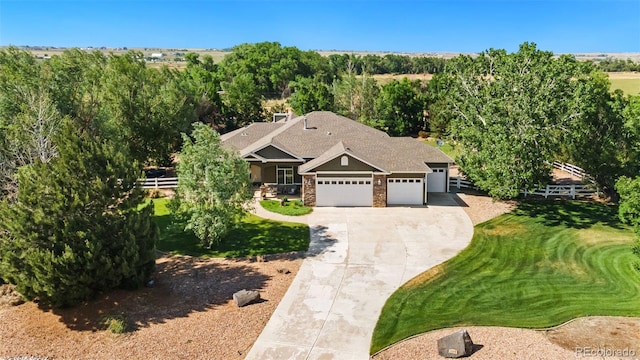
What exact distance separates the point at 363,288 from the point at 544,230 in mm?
12005

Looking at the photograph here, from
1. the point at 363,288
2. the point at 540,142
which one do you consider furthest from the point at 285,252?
the point at 540,142

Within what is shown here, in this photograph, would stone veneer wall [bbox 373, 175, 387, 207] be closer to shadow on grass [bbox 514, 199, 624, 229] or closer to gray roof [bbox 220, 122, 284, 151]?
shadow on grass [bbox 514, 199, 624, 229]

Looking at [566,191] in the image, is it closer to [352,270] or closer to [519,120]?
[519,120]

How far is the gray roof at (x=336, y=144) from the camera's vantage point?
27406mm

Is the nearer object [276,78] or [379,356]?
[379,356]

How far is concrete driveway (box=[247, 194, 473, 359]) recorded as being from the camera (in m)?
13.6

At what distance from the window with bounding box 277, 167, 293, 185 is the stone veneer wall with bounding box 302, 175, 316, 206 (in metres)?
3.24

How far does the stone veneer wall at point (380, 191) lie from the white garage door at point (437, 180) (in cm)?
464

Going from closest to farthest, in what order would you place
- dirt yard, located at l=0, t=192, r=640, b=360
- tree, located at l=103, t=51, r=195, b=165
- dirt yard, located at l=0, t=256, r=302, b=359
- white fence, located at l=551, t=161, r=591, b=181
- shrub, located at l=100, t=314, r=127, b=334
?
dirt yard, located at l=0, t=192, r=640, b=360, dirt yard, located at l=0, t=256, r=302, b=359, shrub, located at l=100, t=314, r=127, b=334, tree, located at l=103, t=51, r=195, b=165, white fence, located at l=551, t=161, r=591, b=181

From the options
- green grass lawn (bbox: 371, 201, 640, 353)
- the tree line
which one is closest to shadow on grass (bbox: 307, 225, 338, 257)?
the tree line

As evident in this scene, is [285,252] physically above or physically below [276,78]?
below

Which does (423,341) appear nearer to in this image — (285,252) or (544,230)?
(285,252)

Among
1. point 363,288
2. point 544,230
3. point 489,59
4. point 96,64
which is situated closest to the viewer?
point 363,288

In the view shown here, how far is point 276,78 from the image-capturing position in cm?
8325
